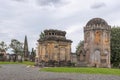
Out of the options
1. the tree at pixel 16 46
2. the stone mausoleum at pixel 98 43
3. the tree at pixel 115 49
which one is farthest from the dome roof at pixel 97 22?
the tree at pixel 16 46

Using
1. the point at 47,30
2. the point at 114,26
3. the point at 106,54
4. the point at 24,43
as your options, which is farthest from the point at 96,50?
the point at 24,43

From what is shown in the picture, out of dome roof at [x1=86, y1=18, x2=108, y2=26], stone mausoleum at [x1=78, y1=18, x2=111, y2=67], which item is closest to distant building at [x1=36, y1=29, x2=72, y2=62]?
stone mausoleum at [x1=78, y1=18, x2=111, y2=67]

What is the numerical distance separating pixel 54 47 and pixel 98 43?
1008cm

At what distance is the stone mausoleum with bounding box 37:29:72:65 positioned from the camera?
65.8 metres

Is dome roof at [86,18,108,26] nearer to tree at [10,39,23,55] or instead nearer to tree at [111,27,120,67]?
tree at [111,27,120,67]

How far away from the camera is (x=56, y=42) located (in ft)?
218

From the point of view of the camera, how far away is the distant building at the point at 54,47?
2591 inches

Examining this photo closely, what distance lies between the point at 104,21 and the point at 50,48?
555 inches

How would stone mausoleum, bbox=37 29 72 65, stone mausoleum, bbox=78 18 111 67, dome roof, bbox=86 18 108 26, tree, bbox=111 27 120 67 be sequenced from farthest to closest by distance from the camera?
tree, bbox=111 27 120 67 → dome roof, bbox=86 18 108 26 → stone mausoleum, bbox=37 29 72 65 → stone mausoleum, bbox=78 18 111 67

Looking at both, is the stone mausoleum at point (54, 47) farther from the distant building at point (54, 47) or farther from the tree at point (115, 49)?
the tree at point (115, 49)

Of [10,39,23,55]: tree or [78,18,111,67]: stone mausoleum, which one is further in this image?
[10,39,23,55]: tree

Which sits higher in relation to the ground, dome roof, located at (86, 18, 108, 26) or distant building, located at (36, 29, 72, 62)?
dome roof, located at (86, 18, 108, 26)

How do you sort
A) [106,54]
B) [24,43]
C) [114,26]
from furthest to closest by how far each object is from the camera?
1. [24,43]
2. [114,26]
3. [106,54]

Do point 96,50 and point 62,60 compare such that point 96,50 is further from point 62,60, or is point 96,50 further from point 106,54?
point 62,60
